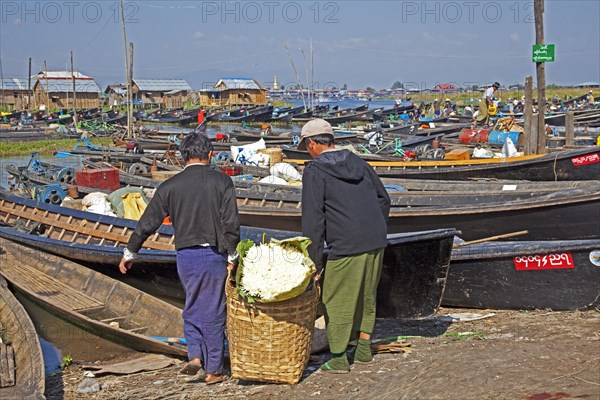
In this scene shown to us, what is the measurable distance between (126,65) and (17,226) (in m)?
22.0

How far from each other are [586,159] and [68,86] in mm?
60497

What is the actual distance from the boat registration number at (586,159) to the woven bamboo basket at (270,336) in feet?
28.8

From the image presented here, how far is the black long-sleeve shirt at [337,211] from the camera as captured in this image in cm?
461

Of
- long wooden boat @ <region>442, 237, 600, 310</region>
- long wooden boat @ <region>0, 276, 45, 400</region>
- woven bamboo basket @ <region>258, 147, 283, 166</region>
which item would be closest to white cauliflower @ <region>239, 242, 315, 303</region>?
long wooden boat @ <region>0, 276, 45, 400</region>

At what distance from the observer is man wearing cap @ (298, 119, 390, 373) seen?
4.62m

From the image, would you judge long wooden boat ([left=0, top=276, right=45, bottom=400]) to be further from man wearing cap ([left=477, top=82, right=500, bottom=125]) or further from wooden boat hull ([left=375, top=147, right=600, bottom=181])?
man wearing cap ([left=477, top=82, right=500, bottom=125])

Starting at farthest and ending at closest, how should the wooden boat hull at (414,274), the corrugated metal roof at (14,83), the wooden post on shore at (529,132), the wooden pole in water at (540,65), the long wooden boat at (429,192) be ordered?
the corrugated metal roof at (14,83)
the wooden post on shore at (529,132)
the wooden pole in water at (540,65)
the long wooden boat at (429,192)
the wooden boat hull at (414,274)

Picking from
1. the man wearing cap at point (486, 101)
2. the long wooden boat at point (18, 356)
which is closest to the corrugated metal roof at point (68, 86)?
the man wearing cap at point (486, 101)

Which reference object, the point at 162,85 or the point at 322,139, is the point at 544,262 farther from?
the point at 162,85

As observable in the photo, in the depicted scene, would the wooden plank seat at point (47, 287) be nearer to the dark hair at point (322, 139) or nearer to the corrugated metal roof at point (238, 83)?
the dark hair at point (322, 139)

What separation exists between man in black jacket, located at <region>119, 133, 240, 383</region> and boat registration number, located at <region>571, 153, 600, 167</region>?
8992 millimetres

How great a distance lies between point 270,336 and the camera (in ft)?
15.0

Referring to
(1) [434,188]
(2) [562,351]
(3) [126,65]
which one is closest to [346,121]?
(3) [126,65]

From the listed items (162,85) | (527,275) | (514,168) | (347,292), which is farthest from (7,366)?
(162,85)
